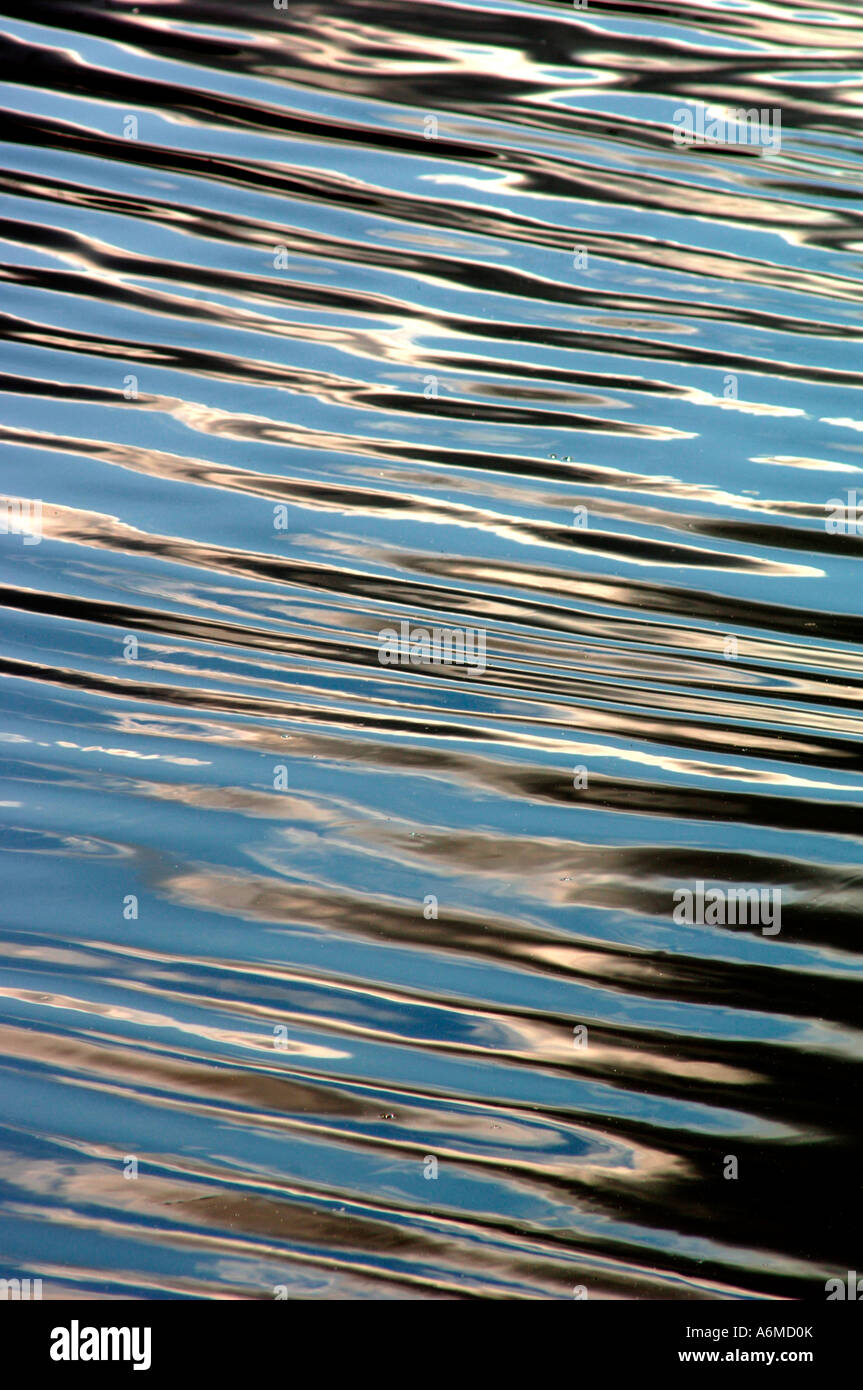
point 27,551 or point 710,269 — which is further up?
point 710,269

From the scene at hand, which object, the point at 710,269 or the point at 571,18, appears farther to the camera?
the point at 571,18

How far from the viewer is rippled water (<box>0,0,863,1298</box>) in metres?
1.29

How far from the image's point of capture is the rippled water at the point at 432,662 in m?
1.29

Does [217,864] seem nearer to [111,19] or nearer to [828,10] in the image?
[111,19]

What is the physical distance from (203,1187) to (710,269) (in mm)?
1852

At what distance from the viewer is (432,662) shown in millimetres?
1749

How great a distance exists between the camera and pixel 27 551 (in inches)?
72.5

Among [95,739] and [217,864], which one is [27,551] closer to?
[95,739]

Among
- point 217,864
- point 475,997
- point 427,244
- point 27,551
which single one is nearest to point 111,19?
point 427,244

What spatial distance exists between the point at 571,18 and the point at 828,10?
0.58 meters

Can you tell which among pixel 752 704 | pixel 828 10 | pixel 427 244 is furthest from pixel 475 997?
pixel 828 10
